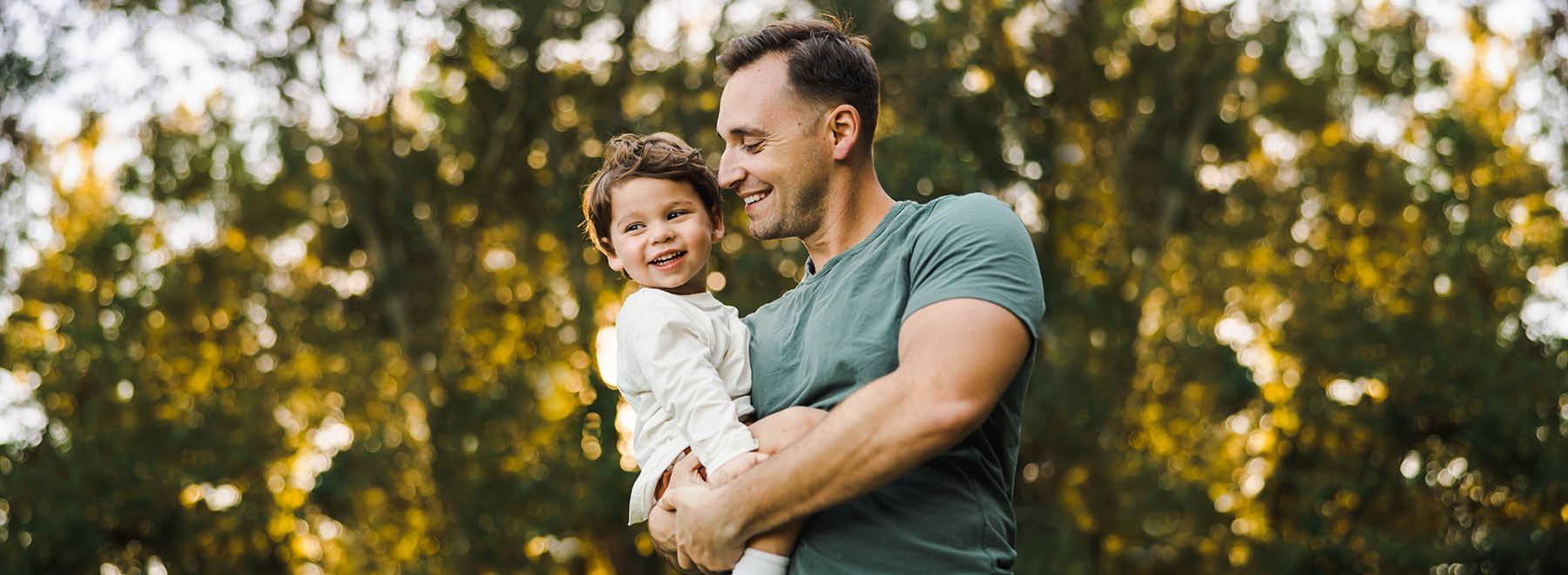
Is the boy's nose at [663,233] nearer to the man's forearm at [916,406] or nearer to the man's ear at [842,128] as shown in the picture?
the man's ear at [842,128]

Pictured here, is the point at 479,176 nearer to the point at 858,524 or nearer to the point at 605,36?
the point at 605,36

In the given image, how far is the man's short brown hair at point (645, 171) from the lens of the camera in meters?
2.66

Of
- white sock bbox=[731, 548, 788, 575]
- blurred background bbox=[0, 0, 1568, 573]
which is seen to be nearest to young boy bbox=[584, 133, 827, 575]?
white sock bbox=[731, 548, 788, 575]

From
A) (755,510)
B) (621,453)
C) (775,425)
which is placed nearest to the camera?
(755,510)

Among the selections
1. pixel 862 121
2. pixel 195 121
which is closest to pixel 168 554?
pixel 195 121

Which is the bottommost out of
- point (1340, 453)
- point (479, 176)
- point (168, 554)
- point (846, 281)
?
point (168, 554)

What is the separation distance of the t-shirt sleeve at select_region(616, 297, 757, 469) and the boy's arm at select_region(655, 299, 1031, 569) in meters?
0.21

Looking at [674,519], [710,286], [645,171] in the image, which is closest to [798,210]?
[645,171]

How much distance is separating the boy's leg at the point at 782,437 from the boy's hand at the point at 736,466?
0.8 inches

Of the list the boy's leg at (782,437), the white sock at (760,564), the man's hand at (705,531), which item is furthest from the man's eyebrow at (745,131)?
the white sock at (760,564)

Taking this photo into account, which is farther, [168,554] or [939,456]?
[168,554]

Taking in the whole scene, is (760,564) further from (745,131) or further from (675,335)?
(745,131)

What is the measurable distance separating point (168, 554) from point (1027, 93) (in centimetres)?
1130

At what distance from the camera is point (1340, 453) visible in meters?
17.0
